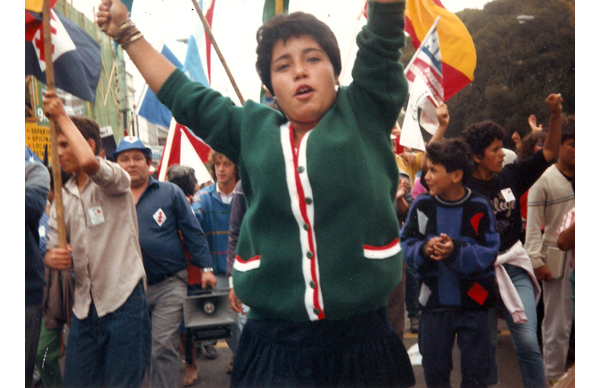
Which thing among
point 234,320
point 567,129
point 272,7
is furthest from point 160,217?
point 567,129

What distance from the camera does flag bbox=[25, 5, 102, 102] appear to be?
306 cm

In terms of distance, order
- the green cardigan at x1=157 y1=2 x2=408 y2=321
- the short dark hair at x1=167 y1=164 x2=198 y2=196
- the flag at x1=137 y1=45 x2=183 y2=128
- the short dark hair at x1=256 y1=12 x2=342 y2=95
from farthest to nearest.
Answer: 1. the short dark hair at x1=167 y1=164 x2=198 y2=196
2. the flag at x1=137 y1=45 x2=183 y2=128
3. the short dark hair at x1=256 y1=12 x2=342 y2=95
4. the green cardigan at x1=157 y1=2 x2=408 y2=321

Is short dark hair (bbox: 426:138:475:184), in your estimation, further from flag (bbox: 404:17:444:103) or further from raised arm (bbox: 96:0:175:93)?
raised arm (bbox: 96:0:175:93)

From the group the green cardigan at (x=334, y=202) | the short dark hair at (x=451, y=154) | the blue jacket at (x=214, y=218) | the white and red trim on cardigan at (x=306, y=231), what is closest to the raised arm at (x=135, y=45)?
the green cardigan at (x=334, y=202)

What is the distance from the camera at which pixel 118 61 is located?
3.65 metres

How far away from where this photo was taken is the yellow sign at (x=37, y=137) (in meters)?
3.49

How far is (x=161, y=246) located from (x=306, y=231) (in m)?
1.91

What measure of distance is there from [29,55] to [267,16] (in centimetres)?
136

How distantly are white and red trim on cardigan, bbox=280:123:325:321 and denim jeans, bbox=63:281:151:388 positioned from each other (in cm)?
158

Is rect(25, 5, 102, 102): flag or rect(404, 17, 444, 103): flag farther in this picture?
rect(404, 17, 444, 103): flag

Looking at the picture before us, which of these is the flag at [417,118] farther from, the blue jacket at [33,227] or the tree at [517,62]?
the blue jacket at [33,227]

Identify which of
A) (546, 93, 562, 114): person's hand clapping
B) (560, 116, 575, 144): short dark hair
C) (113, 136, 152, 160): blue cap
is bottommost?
(113, 136, 152, 160): blue cap

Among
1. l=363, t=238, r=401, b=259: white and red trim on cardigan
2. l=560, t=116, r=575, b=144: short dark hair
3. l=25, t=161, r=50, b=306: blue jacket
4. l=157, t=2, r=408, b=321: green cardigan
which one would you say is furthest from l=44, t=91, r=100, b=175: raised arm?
l=560, t=116, r=575, b=144: short dark hair

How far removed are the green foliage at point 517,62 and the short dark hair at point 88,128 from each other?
1946 millimetres
